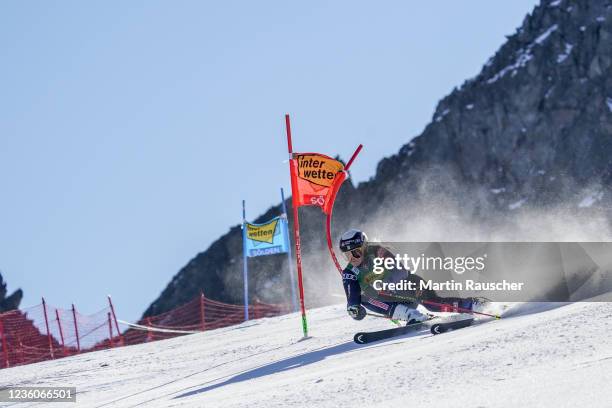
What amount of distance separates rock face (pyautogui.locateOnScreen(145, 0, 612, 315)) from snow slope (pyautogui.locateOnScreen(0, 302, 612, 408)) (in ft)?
260

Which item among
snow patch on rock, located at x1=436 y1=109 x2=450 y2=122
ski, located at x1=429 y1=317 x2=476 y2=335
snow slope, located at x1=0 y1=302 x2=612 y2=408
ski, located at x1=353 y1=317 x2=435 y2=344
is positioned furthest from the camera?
snow patch on rock, located at x1=436 y1=109 x2=450 y2=122

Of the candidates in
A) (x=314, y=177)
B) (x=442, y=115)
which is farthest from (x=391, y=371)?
(x=442, y=115)

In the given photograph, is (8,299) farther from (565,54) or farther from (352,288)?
(352,288)

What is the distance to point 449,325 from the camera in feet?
34.7

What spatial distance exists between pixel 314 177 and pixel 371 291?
3.06m

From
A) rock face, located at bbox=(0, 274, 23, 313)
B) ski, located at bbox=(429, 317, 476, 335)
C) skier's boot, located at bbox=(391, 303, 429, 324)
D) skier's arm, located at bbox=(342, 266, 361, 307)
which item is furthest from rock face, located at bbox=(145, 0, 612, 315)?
ski, located at bbox=(429, 317, 476, 335)

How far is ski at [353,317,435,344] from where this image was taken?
10828mm

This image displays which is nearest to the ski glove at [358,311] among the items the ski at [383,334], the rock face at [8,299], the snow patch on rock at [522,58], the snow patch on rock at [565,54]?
the ski at [383,334]

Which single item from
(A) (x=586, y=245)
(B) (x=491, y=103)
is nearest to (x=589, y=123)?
(B) (x=491, y=103)

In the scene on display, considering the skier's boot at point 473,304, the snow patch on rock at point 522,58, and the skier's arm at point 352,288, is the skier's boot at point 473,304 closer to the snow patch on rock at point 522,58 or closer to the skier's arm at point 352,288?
the skier's arm at point 352,288

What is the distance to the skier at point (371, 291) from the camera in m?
11.2

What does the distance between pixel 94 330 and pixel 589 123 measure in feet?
293

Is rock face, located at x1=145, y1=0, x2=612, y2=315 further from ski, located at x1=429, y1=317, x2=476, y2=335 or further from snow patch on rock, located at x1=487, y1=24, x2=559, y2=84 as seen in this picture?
ski, located at x1=429, y1=317, x2=476, y2=335

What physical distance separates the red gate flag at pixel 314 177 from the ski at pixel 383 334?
332 centimetres
